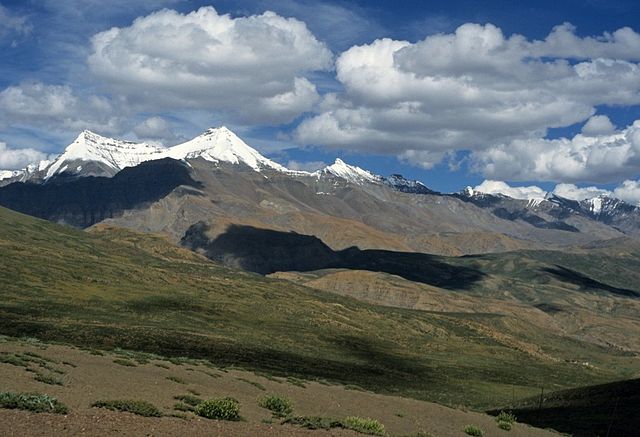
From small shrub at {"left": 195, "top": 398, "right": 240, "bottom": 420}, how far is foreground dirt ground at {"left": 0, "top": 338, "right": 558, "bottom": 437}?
583 millimetres

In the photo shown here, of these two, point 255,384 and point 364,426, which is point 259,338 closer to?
point 255,384

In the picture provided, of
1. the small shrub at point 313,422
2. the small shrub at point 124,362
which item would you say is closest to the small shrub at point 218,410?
the small shrub at point 313,422

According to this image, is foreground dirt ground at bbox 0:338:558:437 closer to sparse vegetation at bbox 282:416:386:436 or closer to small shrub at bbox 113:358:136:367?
small shrub at bbox 113:358:136:367

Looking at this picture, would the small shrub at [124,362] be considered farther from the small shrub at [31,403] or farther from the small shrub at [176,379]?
the small shrub at [31,403]

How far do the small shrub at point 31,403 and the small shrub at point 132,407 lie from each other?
79.7 inches

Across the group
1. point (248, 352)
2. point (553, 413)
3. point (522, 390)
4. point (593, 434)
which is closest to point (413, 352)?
point (522, 390)

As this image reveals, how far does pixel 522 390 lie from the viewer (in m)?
117

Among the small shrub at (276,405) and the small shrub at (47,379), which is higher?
the small shrub at (47,379)

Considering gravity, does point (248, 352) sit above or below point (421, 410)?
below

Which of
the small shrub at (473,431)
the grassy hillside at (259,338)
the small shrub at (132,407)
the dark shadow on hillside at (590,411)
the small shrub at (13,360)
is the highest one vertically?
the small shrub at (132,407)

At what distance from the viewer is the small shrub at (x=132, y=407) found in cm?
2522

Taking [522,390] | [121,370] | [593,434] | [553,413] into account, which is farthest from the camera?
[522,390]

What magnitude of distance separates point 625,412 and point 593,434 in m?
8.49

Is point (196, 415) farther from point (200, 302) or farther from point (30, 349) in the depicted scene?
point (200, 302)
